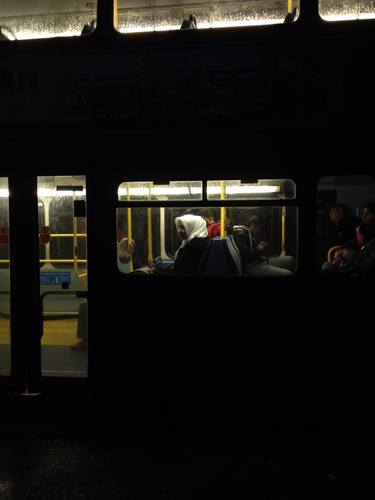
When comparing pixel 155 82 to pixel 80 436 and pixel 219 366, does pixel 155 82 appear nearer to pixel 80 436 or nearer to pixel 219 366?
pixel 219 366

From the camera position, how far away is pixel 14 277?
445 cm

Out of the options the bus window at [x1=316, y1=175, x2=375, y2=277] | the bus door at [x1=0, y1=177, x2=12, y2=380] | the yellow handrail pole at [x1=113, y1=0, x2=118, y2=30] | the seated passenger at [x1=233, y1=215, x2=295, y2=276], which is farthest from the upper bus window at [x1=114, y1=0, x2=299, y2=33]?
the bus door at [x1=0, y1=177, x2=12, y2=380]

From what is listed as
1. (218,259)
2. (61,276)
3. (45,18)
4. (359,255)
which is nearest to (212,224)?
(218,259)

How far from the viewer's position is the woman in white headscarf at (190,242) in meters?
4.09

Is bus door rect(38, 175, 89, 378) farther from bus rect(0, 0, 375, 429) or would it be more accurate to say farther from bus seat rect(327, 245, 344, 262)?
bus seat rect(327, 245, 344, 262)

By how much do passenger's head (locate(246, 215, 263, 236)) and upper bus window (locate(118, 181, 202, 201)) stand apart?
18.8 inches

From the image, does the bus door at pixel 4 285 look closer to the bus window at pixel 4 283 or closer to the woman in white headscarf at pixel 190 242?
the bus window at pixel 4 283

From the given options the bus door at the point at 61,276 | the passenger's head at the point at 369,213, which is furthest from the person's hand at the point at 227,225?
the bus door at the point at 61,276

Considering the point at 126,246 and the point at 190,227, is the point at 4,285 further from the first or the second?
the point at 190,227

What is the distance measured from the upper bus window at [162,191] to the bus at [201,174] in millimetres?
13

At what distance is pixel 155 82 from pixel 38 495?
10.9 feet

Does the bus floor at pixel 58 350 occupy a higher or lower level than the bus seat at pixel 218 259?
lower

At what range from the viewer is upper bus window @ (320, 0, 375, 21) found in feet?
12.4

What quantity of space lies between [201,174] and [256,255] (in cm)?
84
